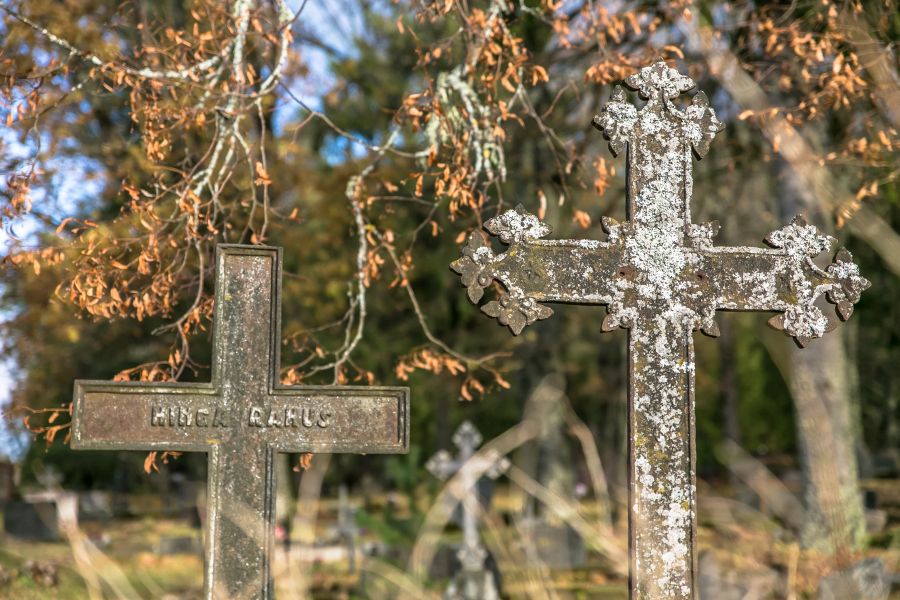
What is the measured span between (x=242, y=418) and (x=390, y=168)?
1018 centimetres

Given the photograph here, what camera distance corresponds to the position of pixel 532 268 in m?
4.78

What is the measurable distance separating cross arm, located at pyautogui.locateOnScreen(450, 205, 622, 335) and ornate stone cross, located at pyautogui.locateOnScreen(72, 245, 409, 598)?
632 mm

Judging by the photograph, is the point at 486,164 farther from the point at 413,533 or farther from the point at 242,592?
the point at 413,533

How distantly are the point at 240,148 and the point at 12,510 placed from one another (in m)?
16.6

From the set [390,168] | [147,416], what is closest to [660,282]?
[147,416]

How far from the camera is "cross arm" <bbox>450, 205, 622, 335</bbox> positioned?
470 centimetres

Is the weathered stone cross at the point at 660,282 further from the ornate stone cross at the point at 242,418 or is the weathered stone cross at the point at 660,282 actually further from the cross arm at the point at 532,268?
the ornate stone cross at the point at 242,418

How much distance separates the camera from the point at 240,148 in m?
6.67

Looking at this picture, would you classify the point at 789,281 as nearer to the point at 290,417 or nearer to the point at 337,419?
the point at 337,419

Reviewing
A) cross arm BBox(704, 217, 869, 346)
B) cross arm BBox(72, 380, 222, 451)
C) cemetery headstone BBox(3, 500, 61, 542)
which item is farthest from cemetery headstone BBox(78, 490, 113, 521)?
cross arm BBox(704, 217, 869, 346)

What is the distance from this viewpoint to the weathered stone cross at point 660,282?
4.55 metres

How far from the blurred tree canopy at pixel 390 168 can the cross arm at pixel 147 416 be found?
Answer: 1212mm

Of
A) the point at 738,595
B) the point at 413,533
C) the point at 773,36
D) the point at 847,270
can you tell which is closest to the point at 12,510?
the point at 413,533

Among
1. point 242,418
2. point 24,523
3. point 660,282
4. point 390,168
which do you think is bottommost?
point 24,523
